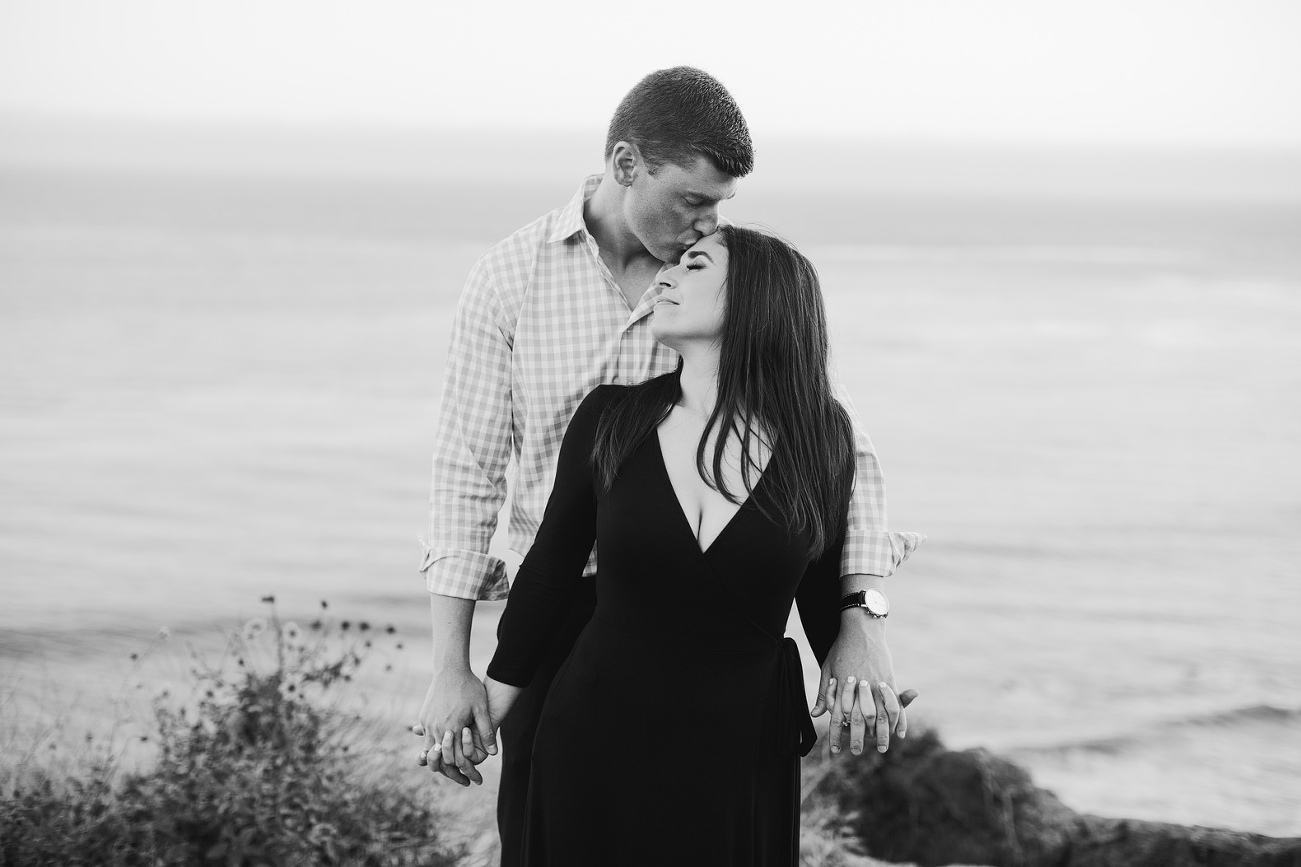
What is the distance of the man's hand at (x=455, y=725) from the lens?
2.54 m

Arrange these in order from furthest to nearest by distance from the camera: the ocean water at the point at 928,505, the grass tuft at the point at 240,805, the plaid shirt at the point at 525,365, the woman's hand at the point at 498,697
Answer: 1. the ocean water at the point at 928,505
2. the grass tuft at the point at 240,805
3. the plaid shirt at the point at 525,365
4. the woman's hand at the point at 498,697

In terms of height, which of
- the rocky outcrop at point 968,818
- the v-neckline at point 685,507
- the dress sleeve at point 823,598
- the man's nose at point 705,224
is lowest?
the rocky outcrop at point 968,818

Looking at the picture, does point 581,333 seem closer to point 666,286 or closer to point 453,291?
point 666,286

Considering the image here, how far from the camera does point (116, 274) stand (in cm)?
4844

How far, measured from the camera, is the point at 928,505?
15.7 meters

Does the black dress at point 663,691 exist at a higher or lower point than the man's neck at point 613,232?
lower

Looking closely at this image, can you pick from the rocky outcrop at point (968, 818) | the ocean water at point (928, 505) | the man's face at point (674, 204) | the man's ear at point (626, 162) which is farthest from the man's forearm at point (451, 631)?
the ocean water at point (928, 505)

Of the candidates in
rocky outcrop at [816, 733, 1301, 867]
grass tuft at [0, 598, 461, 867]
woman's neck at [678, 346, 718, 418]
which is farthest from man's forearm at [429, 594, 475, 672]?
rocky outcrop at [816, 733, 1301, 867]

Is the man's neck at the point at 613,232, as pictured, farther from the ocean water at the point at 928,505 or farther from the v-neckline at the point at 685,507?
the ocean water at the point at 928,505

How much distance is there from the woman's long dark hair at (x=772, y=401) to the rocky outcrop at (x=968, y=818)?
2.57 m

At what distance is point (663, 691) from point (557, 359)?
0.78 metres

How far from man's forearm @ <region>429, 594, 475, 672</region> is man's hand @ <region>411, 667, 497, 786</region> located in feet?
0.08

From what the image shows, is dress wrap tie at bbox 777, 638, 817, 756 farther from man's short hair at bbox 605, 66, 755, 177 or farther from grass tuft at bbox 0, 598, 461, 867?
grass tuft at bbox 0, 598, 461, 867

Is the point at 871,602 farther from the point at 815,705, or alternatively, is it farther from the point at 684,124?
the point at 684,124
